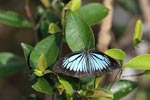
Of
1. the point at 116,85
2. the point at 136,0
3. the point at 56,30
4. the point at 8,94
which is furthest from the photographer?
A: the point at 8,94

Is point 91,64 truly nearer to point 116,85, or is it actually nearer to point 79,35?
point 79,35

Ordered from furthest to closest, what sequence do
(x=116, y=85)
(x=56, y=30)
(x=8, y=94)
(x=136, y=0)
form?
(x=8, y=94) → (x=136, y=0) → (x=116, y=85) → (x=56, y=30)

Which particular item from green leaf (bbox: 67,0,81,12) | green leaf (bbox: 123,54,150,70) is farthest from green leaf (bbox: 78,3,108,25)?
green leaf (bbox: 123,54,150,70)

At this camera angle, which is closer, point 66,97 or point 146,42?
point 66,97

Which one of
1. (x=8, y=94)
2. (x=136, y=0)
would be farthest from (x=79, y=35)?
(x=8, y=94)

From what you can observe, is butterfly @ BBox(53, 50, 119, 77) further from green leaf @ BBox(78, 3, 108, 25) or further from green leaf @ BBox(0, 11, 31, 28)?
green leaf @ BBox(0, 11, 31, 28)
